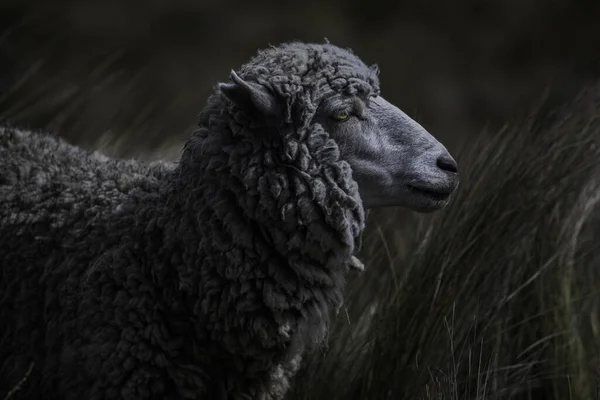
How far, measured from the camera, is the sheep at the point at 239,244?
281 centimetres

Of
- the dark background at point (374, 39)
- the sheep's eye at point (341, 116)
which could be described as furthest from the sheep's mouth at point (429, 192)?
the dark background at point (374, 39)

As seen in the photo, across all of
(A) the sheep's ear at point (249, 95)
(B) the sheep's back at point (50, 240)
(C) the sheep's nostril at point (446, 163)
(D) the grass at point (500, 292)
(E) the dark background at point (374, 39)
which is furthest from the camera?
(E) the dark background at point (374, 39)

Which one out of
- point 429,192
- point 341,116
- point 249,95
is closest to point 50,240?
point 249,95

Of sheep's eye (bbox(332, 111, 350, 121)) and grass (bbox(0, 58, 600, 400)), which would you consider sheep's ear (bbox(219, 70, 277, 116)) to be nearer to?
sheep's eye (bbox(332, 111, 350, 121))

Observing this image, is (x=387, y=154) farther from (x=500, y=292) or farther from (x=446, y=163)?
(x=500, y=292)

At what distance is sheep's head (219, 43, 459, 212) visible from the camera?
2.85 meters

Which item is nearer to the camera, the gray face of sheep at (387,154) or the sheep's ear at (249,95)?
the sheep's ear at (249,95)

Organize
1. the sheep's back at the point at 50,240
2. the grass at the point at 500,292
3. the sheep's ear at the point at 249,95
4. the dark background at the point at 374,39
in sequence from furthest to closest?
the dark background at the point at 374,39 < the grass at the point at 500,292 < the sheep's back at the point at 50,240 < the sheep's ear at the point at 249,95

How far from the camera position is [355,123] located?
9.54ft

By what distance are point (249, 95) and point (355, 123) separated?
33cm

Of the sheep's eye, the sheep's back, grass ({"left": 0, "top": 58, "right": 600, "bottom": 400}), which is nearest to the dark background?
grass ({"left": 0, "top": 58, "right": 600, "bottom": 400})

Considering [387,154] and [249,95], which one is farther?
[387,154]

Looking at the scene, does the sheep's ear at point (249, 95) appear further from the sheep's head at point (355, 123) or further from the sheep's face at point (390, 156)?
the sheep's face at point (390, 156)

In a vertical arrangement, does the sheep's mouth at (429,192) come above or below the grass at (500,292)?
above
